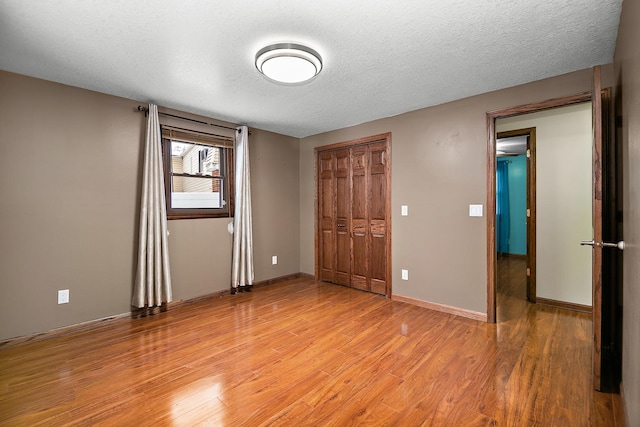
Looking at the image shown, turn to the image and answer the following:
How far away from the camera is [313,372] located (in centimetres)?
213

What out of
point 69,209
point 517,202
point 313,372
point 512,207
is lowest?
point 313,372

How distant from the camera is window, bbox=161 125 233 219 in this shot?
3592mm

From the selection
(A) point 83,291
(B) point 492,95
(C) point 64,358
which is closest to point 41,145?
(A) point 83,291

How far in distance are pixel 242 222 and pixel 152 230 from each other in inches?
45.8

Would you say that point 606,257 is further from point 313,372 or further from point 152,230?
point 152,230

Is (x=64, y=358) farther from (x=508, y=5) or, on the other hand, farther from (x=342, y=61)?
(x=508, y=5)

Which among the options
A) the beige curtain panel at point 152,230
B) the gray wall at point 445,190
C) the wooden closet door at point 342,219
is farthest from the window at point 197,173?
the gray wall at point 445,190

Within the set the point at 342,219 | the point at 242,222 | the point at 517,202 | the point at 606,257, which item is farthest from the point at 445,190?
the point at 517,202

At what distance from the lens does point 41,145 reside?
2.70 meters

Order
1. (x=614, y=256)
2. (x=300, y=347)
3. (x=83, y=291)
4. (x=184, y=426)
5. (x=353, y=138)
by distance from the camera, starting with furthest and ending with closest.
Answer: (x=353, y=138), (x=83, y=291), (x=300, y=347), (x=614, y=256), (x=184, y=426)

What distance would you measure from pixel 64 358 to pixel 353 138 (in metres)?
3.99

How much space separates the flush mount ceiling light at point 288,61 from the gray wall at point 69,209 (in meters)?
1.98

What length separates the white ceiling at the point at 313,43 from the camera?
1.73 m

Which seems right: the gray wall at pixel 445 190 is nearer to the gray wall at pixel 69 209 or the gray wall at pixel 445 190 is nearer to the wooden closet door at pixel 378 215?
the wooden closet door at pixel 378 215
